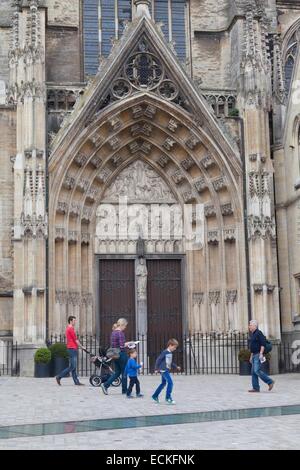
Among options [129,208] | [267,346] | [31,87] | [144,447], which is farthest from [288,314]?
[144,447]

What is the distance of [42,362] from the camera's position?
20.8m

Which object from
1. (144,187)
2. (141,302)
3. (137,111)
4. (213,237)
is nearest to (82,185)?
(144,187)

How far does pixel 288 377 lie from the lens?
69.2 feet

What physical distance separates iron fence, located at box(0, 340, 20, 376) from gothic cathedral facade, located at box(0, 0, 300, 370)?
1.09 ft

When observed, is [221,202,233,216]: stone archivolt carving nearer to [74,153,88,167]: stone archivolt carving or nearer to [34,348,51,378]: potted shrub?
[74,153,88,167]: stone archivolt carving

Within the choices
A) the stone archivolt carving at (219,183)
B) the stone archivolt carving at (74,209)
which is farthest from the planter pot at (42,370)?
the stone archivolt carving at (219,183)

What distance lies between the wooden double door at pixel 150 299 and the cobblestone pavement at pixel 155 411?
3857 millimetres

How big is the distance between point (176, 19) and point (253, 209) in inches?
323

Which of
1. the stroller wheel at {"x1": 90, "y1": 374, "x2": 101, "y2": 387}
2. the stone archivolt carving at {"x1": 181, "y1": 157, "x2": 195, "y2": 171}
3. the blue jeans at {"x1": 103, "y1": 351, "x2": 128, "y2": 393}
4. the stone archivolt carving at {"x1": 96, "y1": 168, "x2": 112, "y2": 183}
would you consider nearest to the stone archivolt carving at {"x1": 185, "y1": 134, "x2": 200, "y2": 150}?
the stone archivolt carving at {"x1": 181, "y1": 157, "x2": 195, "y2": 171}

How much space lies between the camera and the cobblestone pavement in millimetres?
8423

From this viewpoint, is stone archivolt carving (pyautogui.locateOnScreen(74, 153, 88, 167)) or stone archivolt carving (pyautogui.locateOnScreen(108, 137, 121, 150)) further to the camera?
stone archivolt carving (pyautogui.locateOnScreen(108, 137, 121, 150))

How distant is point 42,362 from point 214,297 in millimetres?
6230

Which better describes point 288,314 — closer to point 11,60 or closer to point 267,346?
point 267,346
